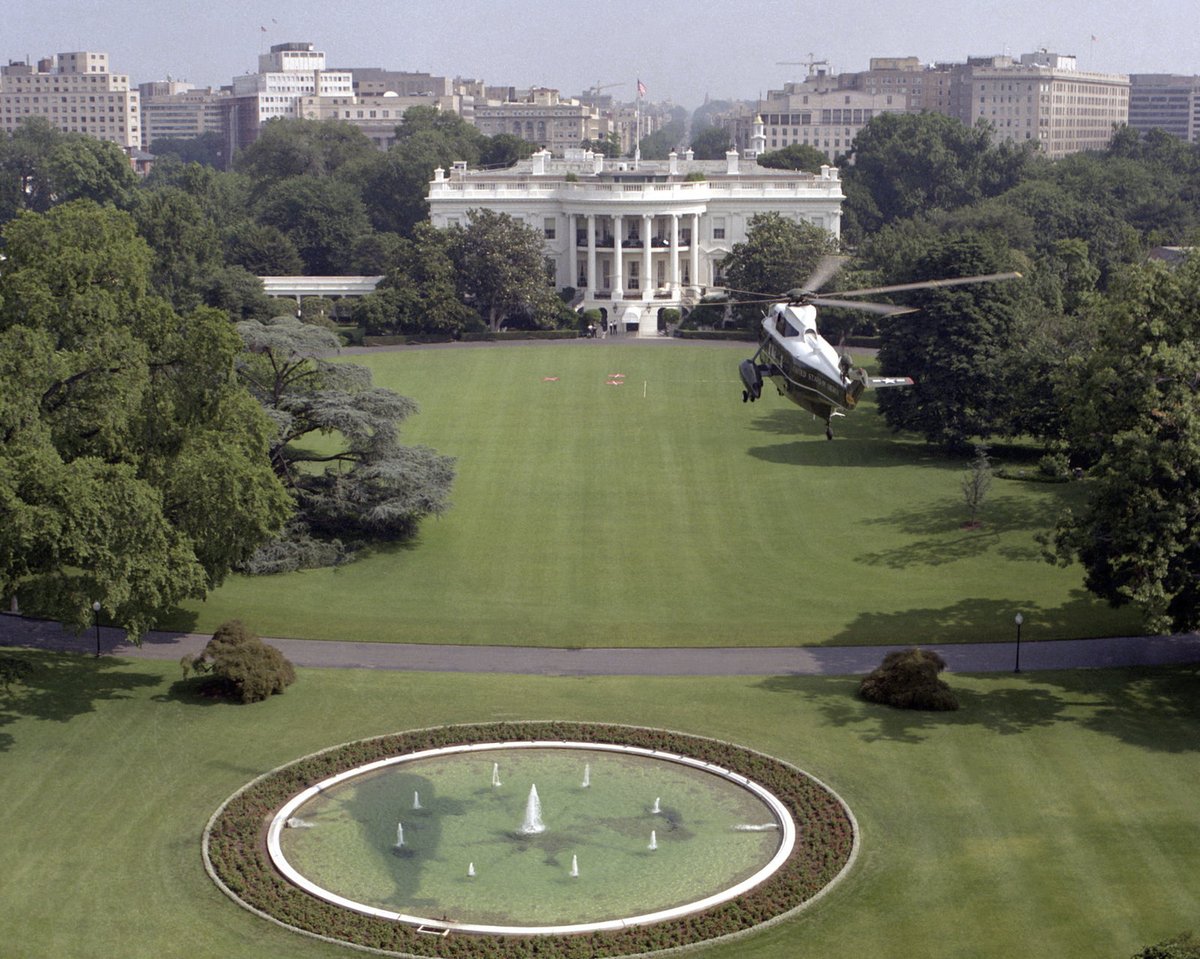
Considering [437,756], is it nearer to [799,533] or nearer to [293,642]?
[293,642]

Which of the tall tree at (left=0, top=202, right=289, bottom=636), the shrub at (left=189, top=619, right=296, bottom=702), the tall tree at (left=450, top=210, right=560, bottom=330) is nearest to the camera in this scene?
the tall tree at (left=0, top=202, right=289, bottom=636)

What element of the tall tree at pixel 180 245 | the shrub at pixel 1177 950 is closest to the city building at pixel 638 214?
the tall tree at pixel 180 245

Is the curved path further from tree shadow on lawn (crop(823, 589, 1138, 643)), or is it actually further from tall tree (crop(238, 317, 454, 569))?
tall tree (crop(238, 317, 454, 569))

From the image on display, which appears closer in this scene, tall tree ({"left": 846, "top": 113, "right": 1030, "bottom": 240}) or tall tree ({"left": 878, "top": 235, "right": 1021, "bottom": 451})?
tall tree ({"left": 878, "top": 235, "right": 1021, "bottom": 451})

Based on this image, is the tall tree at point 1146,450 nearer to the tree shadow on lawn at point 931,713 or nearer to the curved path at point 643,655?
the curved path at point 643,655

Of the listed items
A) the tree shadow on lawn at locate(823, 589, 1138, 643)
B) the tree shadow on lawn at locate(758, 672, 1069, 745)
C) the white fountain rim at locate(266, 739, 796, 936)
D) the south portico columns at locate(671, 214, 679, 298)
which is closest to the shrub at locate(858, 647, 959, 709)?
the tree shadow on lawn at locate(758, 672, 1069, 745)

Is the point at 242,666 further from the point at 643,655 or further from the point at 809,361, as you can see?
the point at 809,361

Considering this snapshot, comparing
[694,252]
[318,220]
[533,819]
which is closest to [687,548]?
[533,819]
